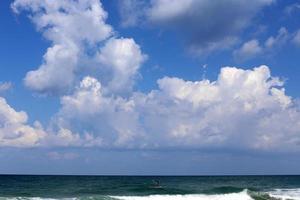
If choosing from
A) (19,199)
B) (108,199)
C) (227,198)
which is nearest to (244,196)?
(227,198)

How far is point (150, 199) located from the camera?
Result: 52.1 m

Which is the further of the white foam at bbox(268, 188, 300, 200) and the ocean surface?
the ocean surface

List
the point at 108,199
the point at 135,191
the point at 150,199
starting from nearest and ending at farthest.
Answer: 1. the point at 108,199
2. the point at 150,199
3. the point at 135,191

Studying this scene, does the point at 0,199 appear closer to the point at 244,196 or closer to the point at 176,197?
the point at 176,197

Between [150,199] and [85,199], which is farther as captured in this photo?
[150,199]

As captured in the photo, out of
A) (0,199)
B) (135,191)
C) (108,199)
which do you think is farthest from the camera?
(135,191)

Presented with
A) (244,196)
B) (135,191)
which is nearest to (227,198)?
(244,196)

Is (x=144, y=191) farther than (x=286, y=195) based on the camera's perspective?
Yes

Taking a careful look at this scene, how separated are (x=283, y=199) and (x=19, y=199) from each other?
918 inches

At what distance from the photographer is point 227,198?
53438 millimetres

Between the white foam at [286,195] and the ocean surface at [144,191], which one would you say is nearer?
the white foam at [286,195]

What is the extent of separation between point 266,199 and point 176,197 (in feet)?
29.9

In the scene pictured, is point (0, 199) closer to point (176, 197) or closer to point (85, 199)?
point (85, 199)

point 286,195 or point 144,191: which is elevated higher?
point 144,191
